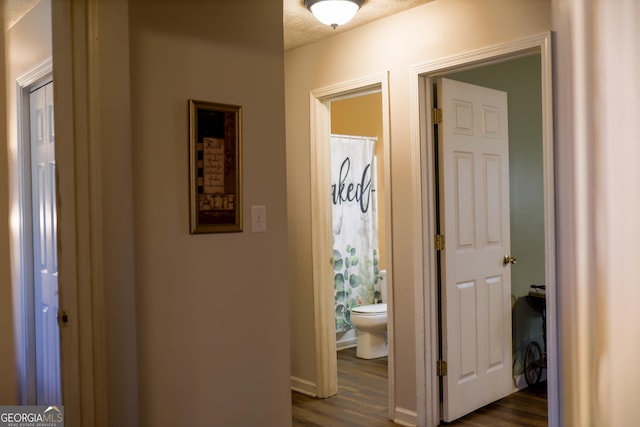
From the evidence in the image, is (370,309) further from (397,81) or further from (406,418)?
(397,81)

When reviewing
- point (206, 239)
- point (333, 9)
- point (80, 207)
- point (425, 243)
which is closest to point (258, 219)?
point (206, 239)

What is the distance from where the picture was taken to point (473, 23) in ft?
10.1

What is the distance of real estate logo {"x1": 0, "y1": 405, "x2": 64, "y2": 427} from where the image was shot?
7.68 feet

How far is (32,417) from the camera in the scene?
2.54 metres

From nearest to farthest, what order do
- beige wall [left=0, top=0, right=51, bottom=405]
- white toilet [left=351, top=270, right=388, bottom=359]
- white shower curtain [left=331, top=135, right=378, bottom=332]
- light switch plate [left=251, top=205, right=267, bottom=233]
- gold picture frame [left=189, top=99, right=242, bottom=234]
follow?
1. gold picture frame [left=189, top=99, right=242, bottom=234]
2. light switch plate [left=251, top=205, right=267, bottom=233]
3. beige wall [left=0, top=0, right=51, bottom=405]
4. white toilet [left=351, top=270, right=388, bottom=359]
5. white shower curtain [left=331, top=135, right=378, bottom=332]

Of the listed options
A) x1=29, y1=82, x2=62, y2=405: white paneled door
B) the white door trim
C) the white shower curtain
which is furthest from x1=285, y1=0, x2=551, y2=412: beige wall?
the white door trim

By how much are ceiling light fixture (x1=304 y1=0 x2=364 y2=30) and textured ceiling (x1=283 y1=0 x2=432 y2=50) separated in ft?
0.24

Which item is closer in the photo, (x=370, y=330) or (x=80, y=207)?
(x=80, y=207)

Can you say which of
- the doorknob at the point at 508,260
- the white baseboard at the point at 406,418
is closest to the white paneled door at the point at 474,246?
the doorknob at the point at 508,260

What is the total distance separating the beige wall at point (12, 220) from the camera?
3.46 metres

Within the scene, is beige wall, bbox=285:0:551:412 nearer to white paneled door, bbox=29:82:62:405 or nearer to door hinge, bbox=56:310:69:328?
white paneled door, bbox=29:82:62:405

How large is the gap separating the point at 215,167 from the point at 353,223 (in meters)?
3.06

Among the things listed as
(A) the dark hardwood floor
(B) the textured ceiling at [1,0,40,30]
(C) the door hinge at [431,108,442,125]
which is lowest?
(A) the dark hardwood floor

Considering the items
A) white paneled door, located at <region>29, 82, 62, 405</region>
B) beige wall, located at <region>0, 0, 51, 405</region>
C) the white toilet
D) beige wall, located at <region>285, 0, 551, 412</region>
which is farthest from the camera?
the white toilet
